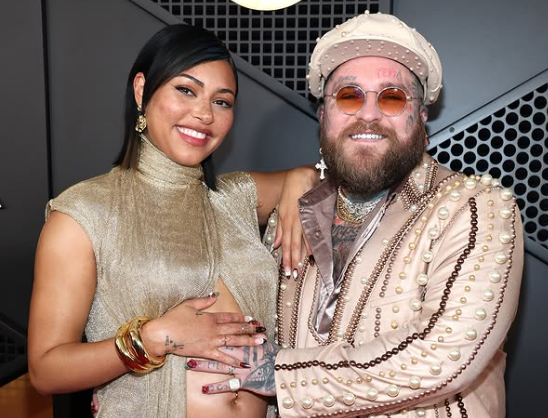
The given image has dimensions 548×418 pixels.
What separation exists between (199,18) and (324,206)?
1.17 metres

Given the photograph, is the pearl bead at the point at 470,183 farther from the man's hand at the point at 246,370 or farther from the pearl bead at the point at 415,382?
the man's hand at the point at 246,370

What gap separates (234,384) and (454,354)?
25.0 inches

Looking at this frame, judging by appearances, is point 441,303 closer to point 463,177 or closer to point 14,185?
point 463,177

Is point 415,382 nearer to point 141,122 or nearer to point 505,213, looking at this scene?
point 505,213

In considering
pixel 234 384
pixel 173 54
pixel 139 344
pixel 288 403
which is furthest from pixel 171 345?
pixel 173 54

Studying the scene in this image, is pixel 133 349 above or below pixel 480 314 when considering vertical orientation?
below

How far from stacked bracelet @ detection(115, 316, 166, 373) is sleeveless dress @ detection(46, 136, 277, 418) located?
9 cm

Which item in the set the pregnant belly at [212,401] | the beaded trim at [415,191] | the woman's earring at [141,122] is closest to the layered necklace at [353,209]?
the beaded trim at [415,191]

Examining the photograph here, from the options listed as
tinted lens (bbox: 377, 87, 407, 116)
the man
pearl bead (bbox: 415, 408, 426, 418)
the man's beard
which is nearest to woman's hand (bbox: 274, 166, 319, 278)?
the man

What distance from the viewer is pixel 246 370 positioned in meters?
1.98

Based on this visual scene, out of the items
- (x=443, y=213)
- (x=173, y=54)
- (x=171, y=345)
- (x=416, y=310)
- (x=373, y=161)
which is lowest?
(x=171, y=345)

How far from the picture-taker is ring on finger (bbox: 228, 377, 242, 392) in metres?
1.98

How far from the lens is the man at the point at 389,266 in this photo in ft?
5.76

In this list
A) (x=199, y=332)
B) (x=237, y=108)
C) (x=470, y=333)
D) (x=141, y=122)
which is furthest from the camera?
(x=237, y=108)
